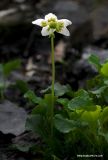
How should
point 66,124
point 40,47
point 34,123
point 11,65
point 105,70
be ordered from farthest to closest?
1. point 40,47
2. point 11,65
3. point 105,70
4. point 34,123
5. point 66,124

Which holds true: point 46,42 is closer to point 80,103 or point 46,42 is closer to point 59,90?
point 59,90

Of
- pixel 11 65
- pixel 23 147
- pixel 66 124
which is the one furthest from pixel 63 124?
pixel 11 65

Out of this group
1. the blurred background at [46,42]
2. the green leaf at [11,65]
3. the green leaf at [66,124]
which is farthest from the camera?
the blurred background at [46,42]

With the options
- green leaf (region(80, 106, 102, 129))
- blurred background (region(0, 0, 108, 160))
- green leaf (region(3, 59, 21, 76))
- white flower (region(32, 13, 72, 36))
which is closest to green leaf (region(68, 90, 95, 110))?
green leaf (region(80, 106, 102, 129))

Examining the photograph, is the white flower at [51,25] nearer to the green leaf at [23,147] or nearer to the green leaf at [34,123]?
the green leaf at [34,123]

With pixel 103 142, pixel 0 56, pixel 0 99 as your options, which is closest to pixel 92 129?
pixel 103 142

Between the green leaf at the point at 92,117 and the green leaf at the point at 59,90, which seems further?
the green leaf at the point at 59,90

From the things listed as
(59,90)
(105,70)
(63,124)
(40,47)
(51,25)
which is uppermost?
(40,47)

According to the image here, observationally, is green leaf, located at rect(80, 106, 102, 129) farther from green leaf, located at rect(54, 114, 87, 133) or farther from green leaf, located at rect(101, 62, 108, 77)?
green leaf, located at rect(101, 62, 108, 77)

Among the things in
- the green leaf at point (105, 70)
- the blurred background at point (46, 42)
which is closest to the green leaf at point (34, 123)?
the green leaf at point (105, 70)
